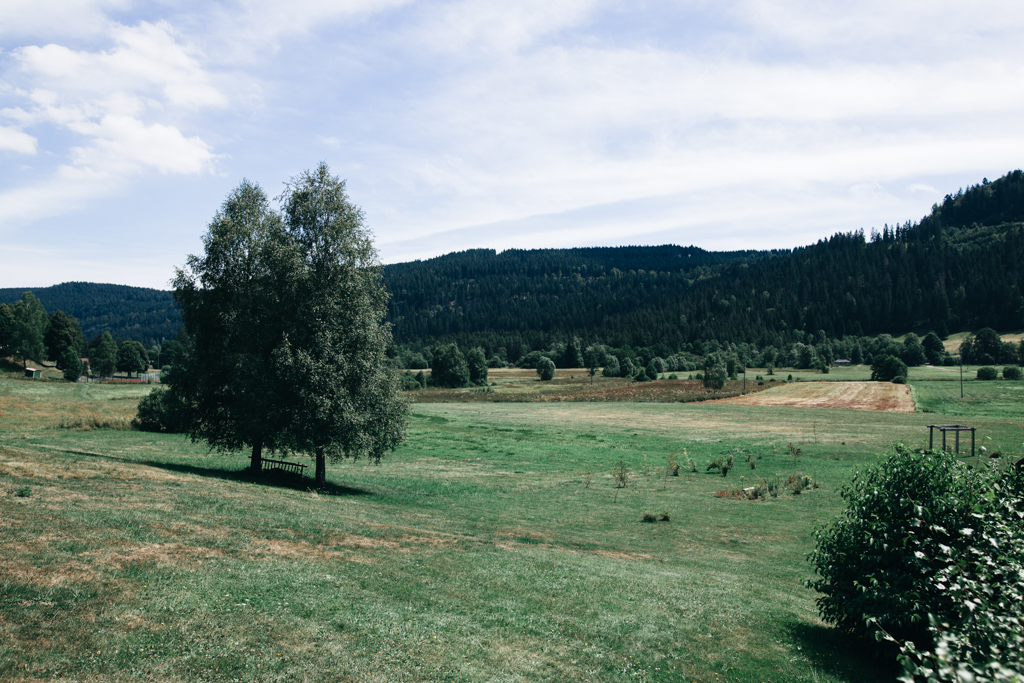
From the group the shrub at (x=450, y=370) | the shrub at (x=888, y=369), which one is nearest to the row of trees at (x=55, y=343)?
the shrub at (x=450, y=370)

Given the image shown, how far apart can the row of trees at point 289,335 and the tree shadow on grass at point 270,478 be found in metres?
0.79

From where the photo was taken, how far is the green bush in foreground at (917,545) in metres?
9.11

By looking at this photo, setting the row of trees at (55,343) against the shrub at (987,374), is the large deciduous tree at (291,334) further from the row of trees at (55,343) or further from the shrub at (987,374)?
the shrub at (987,374)

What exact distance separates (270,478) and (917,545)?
27867 millimetres

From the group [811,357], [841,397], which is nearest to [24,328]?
[841,397]

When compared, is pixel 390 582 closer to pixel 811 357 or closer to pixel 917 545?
pixel 917 545

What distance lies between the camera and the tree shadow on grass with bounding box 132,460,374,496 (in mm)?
27391

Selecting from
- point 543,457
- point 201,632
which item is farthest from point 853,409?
point 201,632

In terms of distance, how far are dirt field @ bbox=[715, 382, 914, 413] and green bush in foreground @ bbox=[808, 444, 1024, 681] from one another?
7730 cm

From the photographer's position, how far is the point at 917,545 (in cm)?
1026

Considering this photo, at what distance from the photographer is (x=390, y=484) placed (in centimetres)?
3197

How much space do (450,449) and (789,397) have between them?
72699mm

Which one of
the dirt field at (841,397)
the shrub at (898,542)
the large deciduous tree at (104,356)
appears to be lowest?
the dirt field at (841,397)

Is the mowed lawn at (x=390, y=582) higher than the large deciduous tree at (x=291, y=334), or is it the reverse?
the large deciduous tree at (x=291, y=334)
